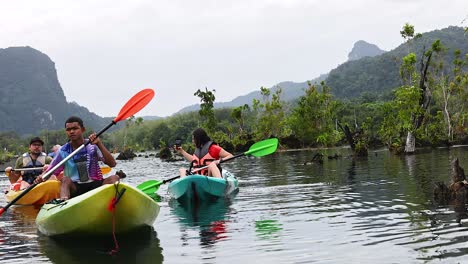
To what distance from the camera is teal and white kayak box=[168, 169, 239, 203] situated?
10047 mm

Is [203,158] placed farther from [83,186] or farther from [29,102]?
[29,102]

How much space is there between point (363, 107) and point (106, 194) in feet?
204

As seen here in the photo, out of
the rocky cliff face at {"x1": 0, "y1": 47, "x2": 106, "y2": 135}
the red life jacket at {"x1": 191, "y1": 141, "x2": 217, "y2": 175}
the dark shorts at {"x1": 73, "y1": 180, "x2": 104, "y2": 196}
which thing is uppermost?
the rocky cliff face at {"x1": 0, "y1": 47, "x2": 106, "y2": 135}

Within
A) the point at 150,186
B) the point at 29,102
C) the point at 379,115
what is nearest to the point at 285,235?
the point at 150,186

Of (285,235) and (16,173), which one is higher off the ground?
(16,173)

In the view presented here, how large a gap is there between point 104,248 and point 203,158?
15.7 ft

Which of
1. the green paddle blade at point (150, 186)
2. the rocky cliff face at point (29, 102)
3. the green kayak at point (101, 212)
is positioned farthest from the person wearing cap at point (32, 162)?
the rocky cliff face at point (29, 102)

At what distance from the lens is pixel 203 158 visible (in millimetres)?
10906

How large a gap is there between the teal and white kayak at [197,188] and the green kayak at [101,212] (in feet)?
10.2

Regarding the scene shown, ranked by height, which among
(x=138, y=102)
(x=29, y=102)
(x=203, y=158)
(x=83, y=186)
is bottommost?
(x=83, y=186)

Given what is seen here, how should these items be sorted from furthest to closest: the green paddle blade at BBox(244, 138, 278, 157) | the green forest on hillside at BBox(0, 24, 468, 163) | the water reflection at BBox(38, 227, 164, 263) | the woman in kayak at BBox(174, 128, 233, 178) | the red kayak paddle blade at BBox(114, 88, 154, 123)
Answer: the green forest on hillside at BBox(0, 24, 468, 163), the green paddle blade at BBox(244, 138, 278, 157), the woman in kayak at BBox(174, 128, 233, 178), the red kayak paddle blade at BBox(114, 88, 154, 123), the water reflection at BBox(38, 227, 164, 263)

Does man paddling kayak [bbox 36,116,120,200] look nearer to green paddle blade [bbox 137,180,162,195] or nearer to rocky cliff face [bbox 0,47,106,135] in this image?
green paddle blade [bbox 137,180,162,195]

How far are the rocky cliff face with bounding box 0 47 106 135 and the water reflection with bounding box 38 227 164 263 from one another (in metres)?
169

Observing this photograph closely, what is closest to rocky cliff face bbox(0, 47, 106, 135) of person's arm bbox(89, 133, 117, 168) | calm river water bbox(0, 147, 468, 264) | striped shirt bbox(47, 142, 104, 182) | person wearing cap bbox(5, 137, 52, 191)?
person wearing cap bbox(5, 137, 52, 191)
